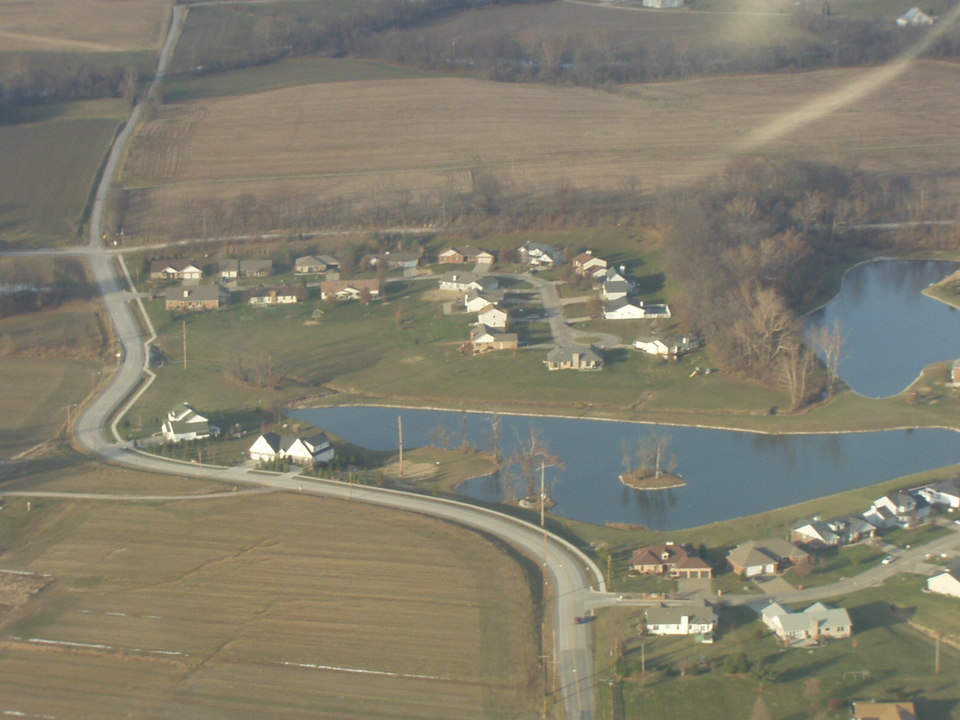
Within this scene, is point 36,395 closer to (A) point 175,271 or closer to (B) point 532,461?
(A) point 175,271

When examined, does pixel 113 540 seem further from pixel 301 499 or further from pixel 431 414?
pixel 431 414

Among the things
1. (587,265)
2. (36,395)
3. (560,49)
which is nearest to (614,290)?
(587,265)

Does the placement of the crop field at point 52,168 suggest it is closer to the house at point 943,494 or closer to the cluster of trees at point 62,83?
the cluster of trees at point 62,83

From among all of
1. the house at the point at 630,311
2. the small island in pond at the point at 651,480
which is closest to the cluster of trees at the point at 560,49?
the house at the point at 630,311

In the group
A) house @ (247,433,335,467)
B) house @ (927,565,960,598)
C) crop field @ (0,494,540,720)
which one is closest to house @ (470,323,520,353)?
house @ (247,433,335,467)

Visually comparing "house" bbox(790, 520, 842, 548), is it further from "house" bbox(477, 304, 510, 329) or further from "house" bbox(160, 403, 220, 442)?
"house" bbox(477, 304, 510, 329)

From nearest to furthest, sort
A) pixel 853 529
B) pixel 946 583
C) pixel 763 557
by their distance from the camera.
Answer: pixel 946 583 < pixel 763 557 < pixel 853 529

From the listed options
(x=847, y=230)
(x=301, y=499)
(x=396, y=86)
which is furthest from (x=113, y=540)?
(x=396, y=86)
